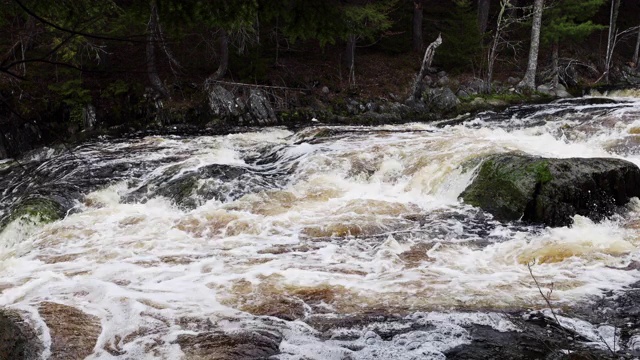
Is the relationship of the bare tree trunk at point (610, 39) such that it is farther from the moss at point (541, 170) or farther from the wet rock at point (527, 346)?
the wet rock at point (527, 346)

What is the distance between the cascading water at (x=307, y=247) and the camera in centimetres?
477

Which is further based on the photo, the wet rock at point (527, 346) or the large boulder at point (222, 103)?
the large boulder at point (222, 103)

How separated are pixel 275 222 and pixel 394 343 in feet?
13.2

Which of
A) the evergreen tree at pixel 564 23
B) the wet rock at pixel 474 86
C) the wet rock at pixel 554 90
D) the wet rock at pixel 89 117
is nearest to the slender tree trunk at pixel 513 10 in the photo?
the evergreen tree at pixel 564 23

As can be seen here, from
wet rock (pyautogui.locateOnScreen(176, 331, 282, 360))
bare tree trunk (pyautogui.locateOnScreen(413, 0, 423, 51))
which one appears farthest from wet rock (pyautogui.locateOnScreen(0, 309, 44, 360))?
bare tree trunk (pyautogui.locateOnScreen(413, 0, 423, 51))

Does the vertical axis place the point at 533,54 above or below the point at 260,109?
above

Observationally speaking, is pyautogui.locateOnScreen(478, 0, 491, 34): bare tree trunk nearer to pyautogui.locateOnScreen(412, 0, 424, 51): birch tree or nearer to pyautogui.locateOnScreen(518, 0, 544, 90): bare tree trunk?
pyautogui.locateOnScreen(412, 0, 424, 51): birch tree

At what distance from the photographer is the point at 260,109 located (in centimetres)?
1686

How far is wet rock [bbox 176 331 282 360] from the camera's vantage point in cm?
425

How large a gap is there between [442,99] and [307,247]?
12.5 meters

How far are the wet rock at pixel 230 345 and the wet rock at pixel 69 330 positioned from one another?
79 cm

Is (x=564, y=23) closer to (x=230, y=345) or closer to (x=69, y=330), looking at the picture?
(x=230, y=345)

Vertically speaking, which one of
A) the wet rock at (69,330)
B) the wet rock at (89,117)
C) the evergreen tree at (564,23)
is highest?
the evergreen tree at (564,23)

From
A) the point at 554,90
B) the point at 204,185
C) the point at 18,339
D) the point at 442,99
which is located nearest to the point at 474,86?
the point at 442,99
